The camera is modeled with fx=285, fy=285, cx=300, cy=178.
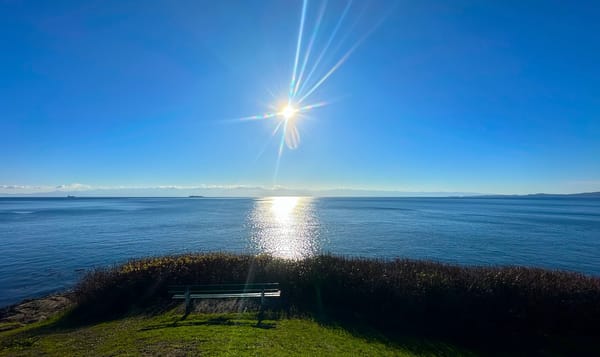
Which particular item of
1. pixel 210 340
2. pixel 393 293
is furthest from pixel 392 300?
pixel 210 340

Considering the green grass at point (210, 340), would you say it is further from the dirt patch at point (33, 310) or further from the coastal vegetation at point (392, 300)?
the dirt patch at point (33, 310)

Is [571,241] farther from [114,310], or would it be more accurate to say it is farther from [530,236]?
[114,310]

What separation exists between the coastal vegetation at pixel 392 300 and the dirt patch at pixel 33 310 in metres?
2.42

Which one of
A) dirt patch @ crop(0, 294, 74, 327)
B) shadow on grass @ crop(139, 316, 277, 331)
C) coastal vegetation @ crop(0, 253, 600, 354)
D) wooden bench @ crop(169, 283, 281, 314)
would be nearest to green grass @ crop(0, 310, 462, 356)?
shadow on grass @ crop(139, 316, 277, 331)

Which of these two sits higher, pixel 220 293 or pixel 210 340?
pixel 220 293

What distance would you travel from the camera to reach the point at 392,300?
13141 millimetres

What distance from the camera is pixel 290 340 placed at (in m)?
9.46

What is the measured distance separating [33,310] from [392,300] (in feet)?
65.3

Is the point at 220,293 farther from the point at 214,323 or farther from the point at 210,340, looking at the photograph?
the point at 210,340

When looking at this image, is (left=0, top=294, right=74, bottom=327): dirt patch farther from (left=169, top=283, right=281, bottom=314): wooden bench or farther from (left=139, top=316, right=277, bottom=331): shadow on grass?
(left=139, top=316, right=277, bottom=331): shadow on grass

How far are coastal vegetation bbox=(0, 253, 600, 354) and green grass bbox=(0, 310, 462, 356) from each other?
0.36 metres

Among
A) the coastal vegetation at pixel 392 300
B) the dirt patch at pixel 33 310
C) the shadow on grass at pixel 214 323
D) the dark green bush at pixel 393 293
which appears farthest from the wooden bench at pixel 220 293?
the dirt patch at pixel 33 310

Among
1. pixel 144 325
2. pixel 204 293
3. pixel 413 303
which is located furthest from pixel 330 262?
pixel 144 325

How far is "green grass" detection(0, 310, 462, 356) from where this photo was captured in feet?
28.2
